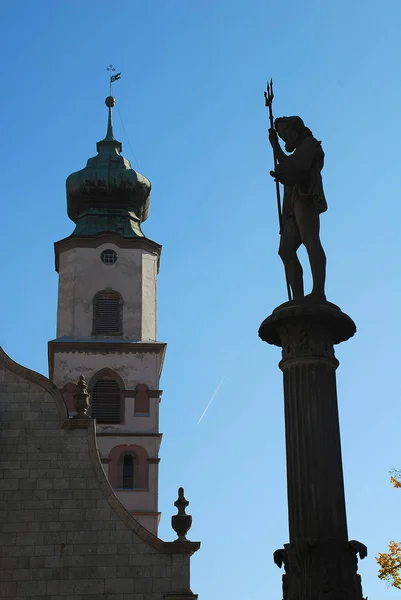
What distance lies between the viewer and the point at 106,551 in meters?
18.6

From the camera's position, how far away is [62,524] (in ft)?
61.8

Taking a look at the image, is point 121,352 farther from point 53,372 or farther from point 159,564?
point 159,564

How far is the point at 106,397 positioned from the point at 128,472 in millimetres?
2569

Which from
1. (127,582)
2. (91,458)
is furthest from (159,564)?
(91,458)

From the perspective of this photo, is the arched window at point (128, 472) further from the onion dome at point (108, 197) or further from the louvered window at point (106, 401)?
the onion dome at point (108, 197)

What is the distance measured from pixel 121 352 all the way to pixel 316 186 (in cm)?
2332

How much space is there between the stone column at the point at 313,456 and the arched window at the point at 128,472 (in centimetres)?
2228

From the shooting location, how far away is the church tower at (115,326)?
1254 inches

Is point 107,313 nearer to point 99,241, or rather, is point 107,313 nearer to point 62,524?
point 99,241

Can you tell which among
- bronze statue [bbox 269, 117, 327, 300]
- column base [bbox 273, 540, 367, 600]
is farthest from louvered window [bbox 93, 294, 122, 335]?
column base [bbox 273, 540, 367, 600]

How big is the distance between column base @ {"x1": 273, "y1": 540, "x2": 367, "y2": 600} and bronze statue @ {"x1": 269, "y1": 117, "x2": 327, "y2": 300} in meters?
2.52

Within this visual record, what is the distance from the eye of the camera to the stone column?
8828 millimetres

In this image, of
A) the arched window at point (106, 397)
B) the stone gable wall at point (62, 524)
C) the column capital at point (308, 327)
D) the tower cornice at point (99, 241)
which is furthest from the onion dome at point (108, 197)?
the column capital at point (308, 327)

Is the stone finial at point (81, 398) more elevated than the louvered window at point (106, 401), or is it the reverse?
the louvered window at point (106, 401)
